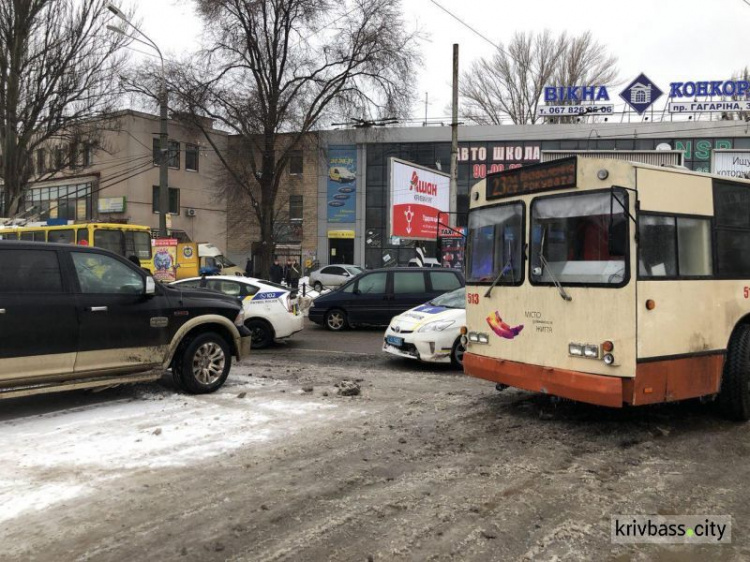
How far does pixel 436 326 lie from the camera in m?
9.30

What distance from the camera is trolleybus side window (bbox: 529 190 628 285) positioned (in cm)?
527

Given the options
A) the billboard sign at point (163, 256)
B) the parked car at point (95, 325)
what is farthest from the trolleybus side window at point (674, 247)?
the billboard sign at point (163, 256)

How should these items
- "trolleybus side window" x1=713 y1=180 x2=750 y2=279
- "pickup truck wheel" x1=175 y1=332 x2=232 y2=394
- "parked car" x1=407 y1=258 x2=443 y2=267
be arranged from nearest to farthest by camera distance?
"trolleybus side window" x1=713 y1=180 x2=750 y2=279 → "pickup truck wheel" x1=175 y1=332 x2=232 y2=394 → "parked car" x1=407 y1=258 x2=443 y2=267

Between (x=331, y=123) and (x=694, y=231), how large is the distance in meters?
23.1

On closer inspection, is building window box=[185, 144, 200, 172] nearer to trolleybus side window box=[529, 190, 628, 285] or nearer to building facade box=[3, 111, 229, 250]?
building facade box=[3, 111, 229, 250]

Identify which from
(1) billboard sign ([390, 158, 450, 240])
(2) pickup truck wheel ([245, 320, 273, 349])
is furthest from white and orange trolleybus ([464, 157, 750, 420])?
(1) billboard sign ([390, 158, 450, 240])

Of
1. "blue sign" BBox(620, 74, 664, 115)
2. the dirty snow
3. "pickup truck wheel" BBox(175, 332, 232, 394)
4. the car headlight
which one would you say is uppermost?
"blue sign" BBox(620, 74, 664, 115)

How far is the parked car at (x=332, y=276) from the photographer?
99.5 feet

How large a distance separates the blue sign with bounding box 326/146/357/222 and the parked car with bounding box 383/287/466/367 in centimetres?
2990

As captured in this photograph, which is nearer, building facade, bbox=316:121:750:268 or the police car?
the police car

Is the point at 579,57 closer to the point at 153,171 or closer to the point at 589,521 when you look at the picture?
the point at 153,171

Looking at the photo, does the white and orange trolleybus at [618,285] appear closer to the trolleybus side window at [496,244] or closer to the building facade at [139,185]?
the trolleybus side window at [496,244]

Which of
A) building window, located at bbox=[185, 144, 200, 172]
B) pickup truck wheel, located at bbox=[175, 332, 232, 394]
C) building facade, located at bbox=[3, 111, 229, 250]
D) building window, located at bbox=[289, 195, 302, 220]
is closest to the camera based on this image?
pickup truck wheel, located at bbox=[175, 332, 232, 394]

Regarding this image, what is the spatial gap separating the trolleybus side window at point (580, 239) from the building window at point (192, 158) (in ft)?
117
